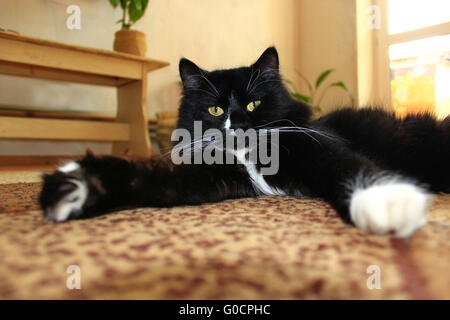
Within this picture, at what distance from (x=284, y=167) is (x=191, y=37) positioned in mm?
3396

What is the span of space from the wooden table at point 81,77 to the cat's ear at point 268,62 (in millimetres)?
1750

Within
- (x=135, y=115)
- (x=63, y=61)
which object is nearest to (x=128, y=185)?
(x=63, y=61)

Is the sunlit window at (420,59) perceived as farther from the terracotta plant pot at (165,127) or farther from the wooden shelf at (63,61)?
the wooden shelf at (63,61)

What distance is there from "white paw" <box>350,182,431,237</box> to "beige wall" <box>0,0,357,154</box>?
3.24 m

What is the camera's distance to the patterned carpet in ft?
1.16
